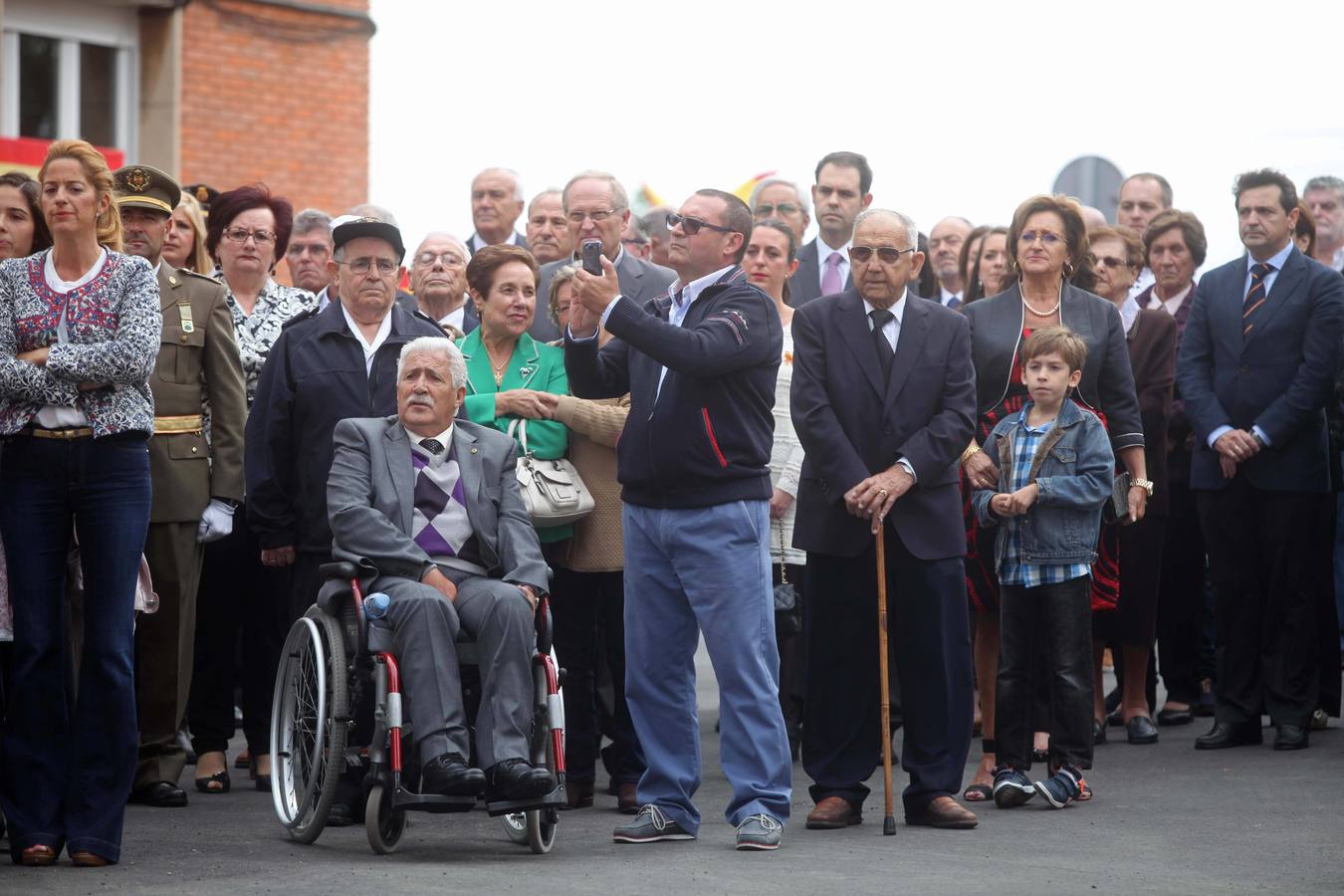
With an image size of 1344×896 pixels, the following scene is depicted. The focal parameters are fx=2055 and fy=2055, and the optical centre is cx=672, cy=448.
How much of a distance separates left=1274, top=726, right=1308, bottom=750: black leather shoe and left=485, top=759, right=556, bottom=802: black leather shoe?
13.3 feet

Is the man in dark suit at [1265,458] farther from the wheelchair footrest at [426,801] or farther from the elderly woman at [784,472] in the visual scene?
the wheelchair footrest at [426,801]

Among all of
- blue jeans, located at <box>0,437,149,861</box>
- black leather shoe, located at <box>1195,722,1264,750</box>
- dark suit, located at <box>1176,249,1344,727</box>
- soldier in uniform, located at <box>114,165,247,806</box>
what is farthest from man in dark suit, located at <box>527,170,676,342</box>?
black leather shoe, located at <box>1195,722,1264,750</box>

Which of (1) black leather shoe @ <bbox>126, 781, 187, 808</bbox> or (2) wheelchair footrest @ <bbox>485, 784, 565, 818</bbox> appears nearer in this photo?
(2) wheelchair footrest @ <bbox>485, 784, 565, 818</bbox>

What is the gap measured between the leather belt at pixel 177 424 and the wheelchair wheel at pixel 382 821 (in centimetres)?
194

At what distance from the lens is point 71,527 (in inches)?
261

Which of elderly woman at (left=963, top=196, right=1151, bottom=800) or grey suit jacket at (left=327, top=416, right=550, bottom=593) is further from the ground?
elderly woman at (left=963, top=196, right=1151, bottom=800)

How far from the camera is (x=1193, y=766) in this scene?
347 inches

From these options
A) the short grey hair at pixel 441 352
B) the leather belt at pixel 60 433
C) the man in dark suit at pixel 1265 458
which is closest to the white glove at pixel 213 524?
the short grey hair at pixel 441 352

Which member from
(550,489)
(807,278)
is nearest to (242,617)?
(550,489)

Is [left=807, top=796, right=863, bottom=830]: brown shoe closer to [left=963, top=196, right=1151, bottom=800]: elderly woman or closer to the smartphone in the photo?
[left=963, top=196, right=1151, bottom=800]: elderly woman

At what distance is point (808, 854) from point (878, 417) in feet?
5.48

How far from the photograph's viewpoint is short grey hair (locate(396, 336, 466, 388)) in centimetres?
725

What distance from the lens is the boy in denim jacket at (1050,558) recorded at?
791 centimetres

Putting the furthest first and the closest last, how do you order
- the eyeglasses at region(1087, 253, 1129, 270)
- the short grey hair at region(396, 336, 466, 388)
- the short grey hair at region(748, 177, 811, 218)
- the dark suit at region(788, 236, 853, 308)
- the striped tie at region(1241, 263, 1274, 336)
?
the short grey hair at region(748, 177, 811, 218) → the dark suit at region(788, 236, 853, 308) → the eyeglasses at region(1087, 253, 1129, 270) → the striped tie at region(1241, 263, 1274, 336) → the short grey hair at region(396, 336, 466, 388)
